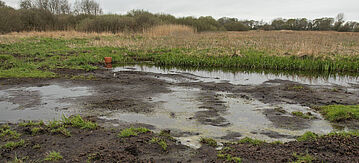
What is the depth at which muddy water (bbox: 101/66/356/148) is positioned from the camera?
5.14 meters

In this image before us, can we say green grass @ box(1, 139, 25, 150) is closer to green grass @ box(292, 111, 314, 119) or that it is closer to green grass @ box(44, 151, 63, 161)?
green grass @ box(44, 151, 63, 161)

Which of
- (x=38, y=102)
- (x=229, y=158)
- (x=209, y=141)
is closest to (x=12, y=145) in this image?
(x=38, y=102)

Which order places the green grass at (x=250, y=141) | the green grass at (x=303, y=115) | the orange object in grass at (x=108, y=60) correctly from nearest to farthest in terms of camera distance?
the green grass at (x=250, y=141) → the green grass at (x=303, y=115) → the orange object in grass at (x=108, y=60)

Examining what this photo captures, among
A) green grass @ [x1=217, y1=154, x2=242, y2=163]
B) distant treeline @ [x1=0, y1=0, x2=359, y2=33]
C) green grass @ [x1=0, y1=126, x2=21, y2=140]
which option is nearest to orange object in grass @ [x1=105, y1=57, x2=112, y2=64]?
green grass @ [x1=0, y1=126, x2=21, y2=140]

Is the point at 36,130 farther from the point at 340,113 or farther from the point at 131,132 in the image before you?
the point at 340,113

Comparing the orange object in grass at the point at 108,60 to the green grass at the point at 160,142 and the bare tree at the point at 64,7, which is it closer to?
the green grass at the point at 160,142

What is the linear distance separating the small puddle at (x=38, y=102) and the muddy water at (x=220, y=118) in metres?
1.51

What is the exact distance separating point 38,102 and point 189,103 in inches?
168

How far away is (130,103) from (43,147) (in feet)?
9.97

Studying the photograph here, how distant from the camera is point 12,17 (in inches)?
1270

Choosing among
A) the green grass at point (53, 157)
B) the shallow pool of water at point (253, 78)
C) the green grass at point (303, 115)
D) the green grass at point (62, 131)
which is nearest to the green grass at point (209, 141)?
the green grass at point (53, 157)

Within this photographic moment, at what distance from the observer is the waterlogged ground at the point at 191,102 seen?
18.0 ft

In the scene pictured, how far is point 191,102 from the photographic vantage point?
24.0 ft

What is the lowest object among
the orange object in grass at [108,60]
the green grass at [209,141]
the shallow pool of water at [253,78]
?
the green grass at [209,141]
